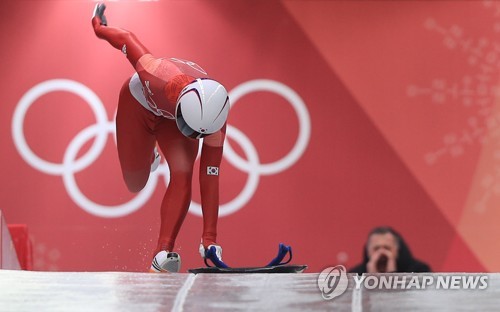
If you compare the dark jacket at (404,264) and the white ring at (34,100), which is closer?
the dark jacket at (404,264)

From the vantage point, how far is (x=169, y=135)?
14.6ft

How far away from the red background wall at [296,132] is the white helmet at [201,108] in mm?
3069

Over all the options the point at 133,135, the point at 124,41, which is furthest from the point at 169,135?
the point at 124,41

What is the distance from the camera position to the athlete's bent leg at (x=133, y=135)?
4570 millimetres

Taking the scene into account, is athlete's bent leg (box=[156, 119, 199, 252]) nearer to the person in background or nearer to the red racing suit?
the red racing suit

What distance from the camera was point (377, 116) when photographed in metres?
7.20

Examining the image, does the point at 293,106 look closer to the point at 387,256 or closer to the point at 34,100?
the point at 34,100

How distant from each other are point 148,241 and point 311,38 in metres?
2.04

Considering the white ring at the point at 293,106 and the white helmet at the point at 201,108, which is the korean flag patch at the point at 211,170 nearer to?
the white helmet at the point at 201,108

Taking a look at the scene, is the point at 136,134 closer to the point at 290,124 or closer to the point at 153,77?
the point at 153,77

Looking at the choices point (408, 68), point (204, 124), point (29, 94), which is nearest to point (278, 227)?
point (408, 68)

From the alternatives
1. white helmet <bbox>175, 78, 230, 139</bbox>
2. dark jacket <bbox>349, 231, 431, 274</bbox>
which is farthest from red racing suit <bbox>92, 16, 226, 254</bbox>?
dark jacket <bbox>349, 231, 431, 274</bbox>

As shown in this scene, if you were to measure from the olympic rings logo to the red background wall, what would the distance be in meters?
0.01

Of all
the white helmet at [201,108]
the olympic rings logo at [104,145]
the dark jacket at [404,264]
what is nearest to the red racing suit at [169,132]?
the white helmet at [201,108]
